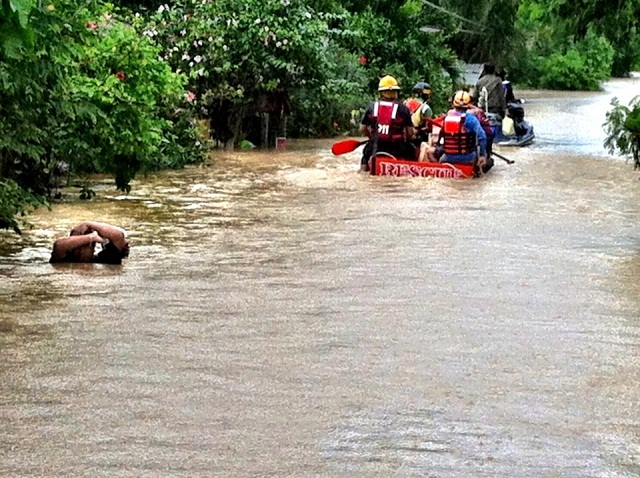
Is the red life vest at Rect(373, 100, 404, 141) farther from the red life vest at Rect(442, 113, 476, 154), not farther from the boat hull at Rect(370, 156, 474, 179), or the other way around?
the red life vest at Rect(442, 113, 476, 154)

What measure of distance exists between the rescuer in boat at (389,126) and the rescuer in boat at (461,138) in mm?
558

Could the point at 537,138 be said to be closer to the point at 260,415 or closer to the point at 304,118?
the point at 304,118

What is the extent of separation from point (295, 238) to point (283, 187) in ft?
19.5

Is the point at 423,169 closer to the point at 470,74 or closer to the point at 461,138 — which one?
the point at 461,138

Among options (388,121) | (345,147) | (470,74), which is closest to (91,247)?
(388,121)

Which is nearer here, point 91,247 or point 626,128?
point 91,247

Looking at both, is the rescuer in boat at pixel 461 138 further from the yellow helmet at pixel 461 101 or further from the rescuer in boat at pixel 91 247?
the rescuer in boat at pixel 91 247

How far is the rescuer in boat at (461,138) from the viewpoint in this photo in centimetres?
2211

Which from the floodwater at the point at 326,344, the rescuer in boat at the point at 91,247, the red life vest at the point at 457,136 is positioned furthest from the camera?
the red life vest at the point at 457,136

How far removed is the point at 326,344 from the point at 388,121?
13.8 m

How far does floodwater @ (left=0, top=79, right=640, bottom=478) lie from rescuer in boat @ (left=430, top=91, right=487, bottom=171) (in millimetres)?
4093

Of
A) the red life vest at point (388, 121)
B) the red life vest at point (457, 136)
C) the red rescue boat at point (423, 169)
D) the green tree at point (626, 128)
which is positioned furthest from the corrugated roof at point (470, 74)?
the green tree at point (626, 128)

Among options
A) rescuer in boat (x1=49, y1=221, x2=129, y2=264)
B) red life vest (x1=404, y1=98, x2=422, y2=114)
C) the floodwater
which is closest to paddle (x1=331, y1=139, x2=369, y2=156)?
red life vest (x1=404, y1=98, x2=422, y2=114)

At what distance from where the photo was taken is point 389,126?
74.2ft
